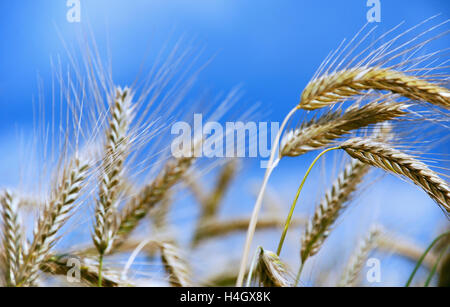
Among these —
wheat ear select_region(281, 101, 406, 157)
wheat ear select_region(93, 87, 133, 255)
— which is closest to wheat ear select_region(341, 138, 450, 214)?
wheat ear select_region(281, 101, 406, 157)

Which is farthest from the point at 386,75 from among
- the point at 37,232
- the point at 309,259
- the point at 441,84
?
the point at 37,232

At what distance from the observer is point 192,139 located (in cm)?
157

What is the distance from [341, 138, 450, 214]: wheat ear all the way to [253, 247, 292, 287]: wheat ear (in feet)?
1.15

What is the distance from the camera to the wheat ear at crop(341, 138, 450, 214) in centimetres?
108

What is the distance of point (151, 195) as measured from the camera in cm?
146

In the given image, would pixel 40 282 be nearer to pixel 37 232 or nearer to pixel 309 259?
pixel 37 232

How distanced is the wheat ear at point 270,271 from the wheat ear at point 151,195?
497 millimetres

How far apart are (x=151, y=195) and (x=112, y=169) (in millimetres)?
203

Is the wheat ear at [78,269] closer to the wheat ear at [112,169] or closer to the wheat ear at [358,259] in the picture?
the wheat ear at [112,169]
